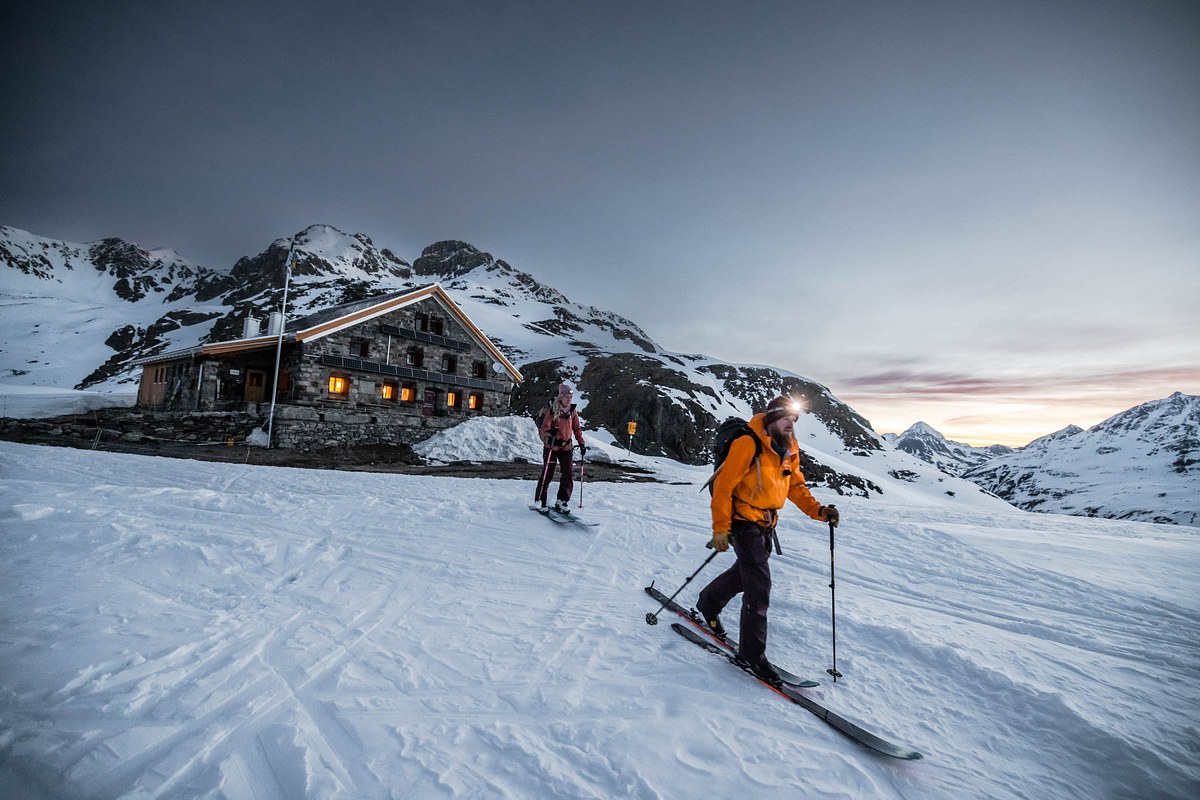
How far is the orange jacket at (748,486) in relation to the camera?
3656 millimetres

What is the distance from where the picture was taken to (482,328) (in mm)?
75625

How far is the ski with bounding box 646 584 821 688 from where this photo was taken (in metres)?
3.41

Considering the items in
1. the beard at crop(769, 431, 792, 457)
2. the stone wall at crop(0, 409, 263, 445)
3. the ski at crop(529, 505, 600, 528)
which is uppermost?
the beard at crop(769, 431, 792, 457)

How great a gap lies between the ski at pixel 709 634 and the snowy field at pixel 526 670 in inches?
7.0

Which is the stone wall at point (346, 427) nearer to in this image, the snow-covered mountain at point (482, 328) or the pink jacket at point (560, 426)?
the snow-covered mountain at point (482, 328)

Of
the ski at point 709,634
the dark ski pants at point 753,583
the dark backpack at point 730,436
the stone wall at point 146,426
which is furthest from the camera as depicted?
the stone wall at point 146,426

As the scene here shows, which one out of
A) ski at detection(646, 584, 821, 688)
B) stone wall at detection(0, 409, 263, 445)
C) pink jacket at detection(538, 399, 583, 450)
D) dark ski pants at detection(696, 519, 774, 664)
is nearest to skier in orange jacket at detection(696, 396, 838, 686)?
dark ski pants at detection(696, 519, 774, 664)

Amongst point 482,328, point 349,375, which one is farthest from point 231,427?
point 482,328

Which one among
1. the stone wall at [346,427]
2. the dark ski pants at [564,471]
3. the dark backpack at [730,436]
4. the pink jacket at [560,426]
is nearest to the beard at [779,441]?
the dark backpack at [730,436]

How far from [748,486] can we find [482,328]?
249ft

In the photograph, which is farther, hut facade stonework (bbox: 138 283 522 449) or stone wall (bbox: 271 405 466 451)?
hut facade stonework (bbox: 138 283 522 449)

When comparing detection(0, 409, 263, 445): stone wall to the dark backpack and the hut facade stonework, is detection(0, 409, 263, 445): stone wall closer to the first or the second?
the hut facade stonework

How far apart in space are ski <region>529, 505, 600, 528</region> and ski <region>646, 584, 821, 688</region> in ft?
8.75

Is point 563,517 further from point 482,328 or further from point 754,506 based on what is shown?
point 482,328
